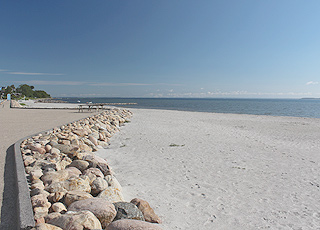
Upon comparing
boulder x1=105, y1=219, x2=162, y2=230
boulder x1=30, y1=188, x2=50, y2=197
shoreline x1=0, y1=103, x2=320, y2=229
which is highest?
boulder x1=30, y1=188, x2=50, y2=197

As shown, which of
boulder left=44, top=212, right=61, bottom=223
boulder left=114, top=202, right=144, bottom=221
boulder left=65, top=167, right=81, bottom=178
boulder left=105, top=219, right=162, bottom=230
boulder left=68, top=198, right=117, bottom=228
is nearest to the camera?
boulder left=105, top=219, right=162, bottom=230

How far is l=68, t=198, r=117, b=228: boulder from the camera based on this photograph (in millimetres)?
2756

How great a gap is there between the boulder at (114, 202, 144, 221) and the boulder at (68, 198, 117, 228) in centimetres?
8

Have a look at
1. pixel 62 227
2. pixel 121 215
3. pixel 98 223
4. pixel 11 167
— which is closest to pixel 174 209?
pixel 121 215

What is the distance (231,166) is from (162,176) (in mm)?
1992

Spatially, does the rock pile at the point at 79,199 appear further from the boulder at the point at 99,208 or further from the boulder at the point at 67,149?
the boulder at the point at 67,149

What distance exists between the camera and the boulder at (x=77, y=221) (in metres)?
2.41

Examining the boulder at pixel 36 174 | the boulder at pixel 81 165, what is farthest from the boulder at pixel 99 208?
the boulder at pixel 81 165

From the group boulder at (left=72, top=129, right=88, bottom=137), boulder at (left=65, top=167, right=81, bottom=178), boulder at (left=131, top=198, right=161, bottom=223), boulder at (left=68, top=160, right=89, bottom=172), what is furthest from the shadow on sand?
boulder at (left=72, top=129, right=88, bottom=137)

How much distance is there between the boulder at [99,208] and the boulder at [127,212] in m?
0.08

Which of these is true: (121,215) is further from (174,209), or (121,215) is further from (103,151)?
(103,151)

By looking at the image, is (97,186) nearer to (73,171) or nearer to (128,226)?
(73,171)

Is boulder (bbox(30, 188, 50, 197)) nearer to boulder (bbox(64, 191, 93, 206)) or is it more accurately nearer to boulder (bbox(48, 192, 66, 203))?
boulder (bbox(48, 192, 66, 203))

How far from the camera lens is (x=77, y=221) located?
8.02ft
